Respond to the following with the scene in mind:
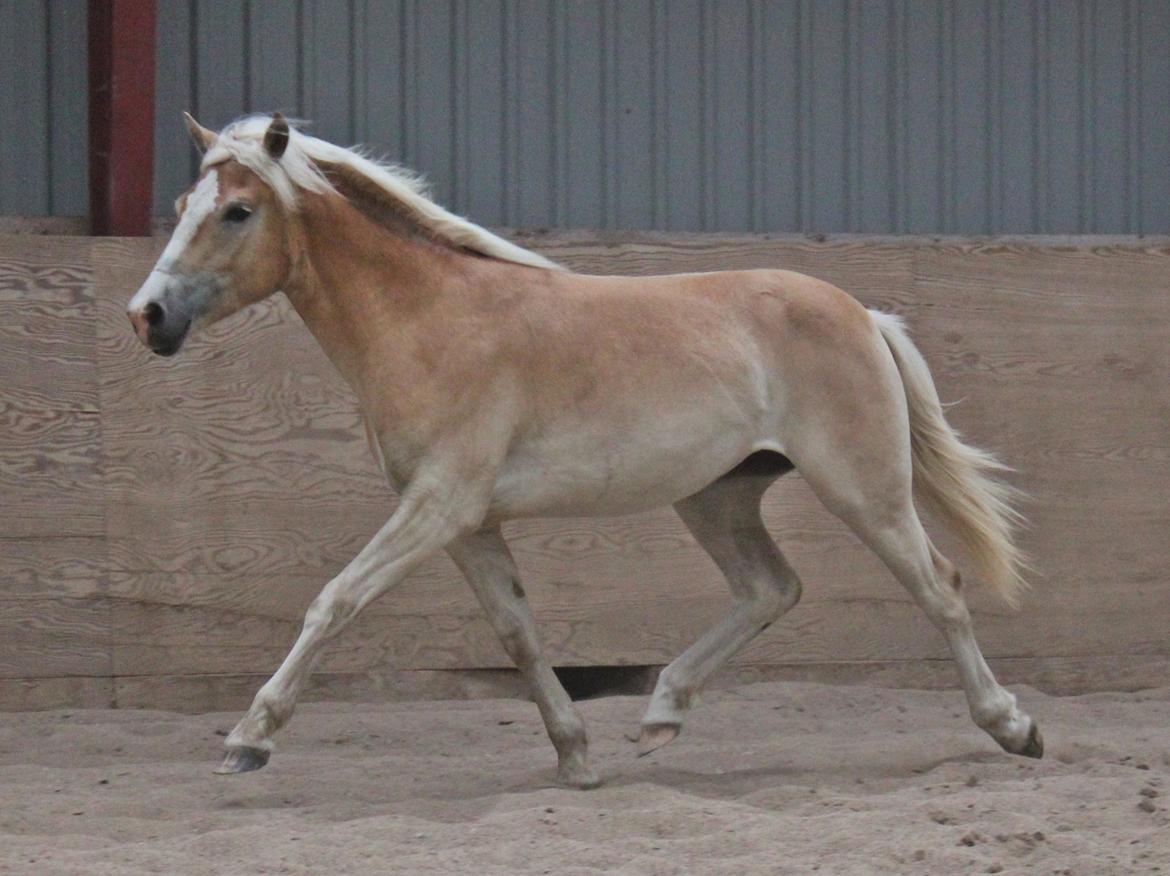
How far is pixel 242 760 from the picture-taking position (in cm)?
392

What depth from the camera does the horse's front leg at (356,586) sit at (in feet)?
12.9

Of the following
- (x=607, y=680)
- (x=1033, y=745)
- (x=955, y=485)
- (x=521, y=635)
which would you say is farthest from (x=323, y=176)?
(x=1033, y=745)

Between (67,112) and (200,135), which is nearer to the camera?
(200,135)

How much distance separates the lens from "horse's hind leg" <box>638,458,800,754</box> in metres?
4.81

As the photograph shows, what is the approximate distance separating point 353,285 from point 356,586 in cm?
82

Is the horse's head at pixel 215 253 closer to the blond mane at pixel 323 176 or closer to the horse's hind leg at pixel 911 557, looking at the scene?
the blond mane at pixel 323 176

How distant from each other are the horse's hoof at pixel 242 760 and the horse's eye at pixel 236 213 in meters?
1.31

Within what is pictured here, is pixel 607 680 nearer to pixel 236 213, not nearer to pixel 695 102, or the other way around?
pixel 695 102

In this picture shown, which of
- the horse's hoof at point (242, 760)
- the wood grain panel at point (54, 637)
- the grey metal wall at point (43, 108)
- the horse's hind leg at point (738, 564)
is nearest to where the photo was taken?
the horse's hoof at point (242, 760)

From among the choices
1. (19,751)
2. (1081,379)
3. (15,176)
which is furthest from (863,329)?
(15,176)

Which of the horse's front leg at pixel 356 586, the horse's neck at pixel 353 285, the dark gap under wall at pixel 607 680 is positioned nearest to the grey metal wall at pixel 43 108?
the horse's neck at pixel 353 285

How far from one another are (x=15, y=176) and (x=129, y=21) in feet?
2.72

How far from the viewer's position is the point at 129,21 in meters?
5.72

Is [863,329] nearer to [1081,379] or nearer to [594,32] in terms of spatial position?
[1081,379]
